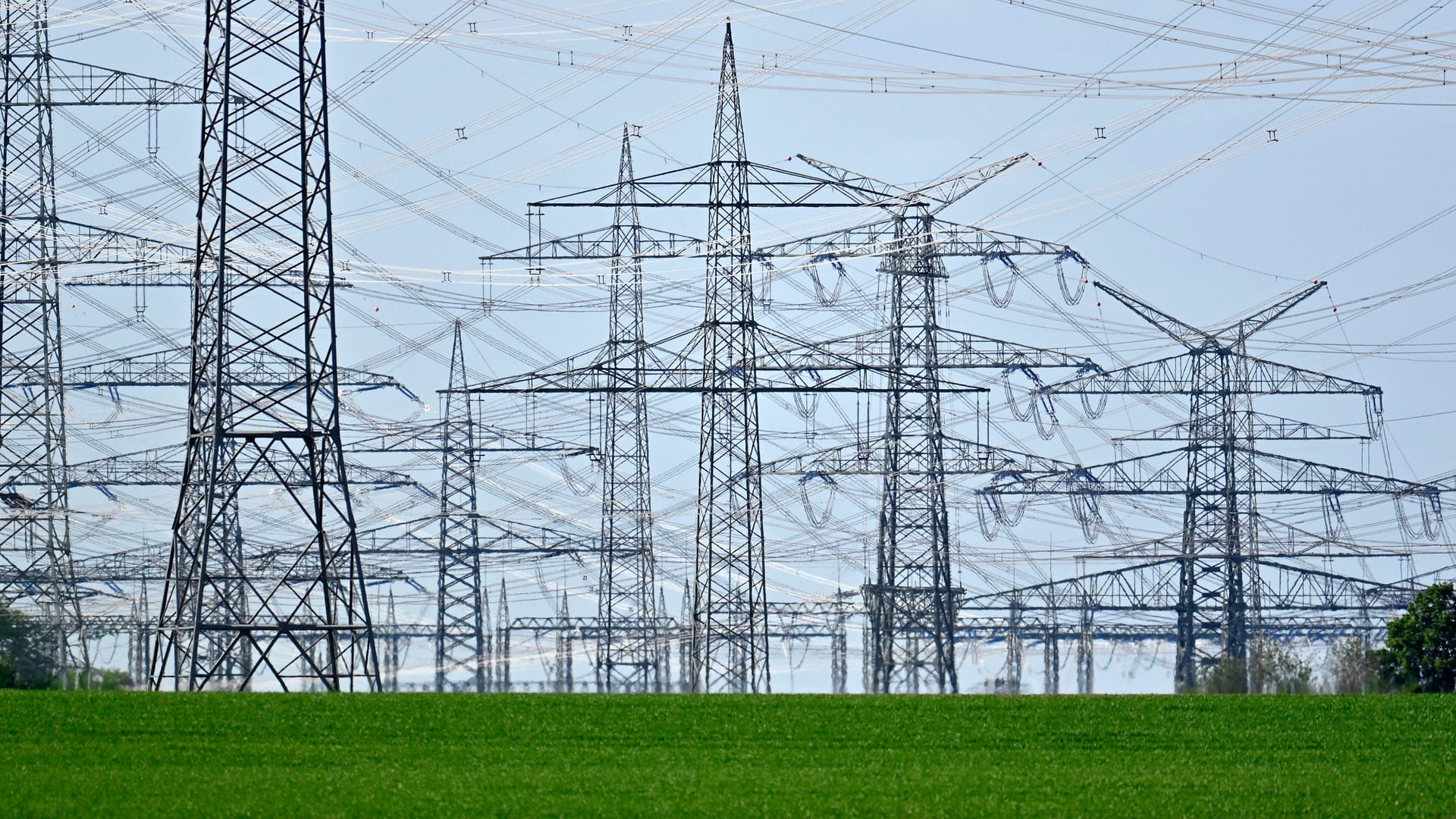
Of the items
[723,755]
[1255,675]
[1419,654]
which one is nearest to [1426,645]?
[1419,654]

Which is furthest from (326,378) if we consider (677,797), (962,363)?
(962,363)

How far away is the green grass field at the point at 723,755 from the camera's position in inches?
775

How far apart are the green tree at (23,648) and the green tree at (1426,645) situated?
109 feet

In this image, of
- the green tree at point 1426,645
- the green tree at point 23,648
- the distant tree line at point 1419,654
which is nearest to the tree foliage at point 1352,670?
Result: the distant tree line at point 1419,654

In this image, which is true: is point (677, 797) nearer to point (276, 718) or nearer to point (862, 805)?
point (862, 805)

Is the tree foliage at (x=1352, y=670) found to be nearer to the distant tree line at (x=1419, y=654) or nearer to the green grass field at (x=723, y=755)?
the distant tree line at (x=1419, y=654)

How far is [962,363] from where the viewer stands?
5481 cm

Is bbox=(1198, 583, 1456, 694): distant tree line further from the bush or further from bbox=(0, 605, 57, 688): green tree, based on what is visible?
bbox=(0, 605, 57, 688): green tree

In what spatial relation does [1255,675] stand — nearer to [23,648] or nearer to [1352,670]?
[1352,670]

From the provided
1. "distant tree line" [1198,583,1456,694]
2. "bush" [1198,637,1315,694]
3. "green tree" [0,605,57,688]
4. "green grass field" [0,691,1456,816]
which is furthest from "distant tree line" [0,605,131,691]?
"bush" [1198,637,1315,694]

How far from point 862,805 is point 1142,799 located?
321cm

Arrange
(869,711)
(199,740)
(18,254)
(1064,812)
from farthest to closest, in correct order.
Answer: (18,254) < (869,711) < (199,740) < (1064,812)

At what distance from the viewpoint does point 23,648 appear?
1987 inches

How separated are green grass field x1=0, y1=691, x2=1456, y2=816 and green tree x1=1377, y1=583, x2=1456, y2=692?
1469 cm
